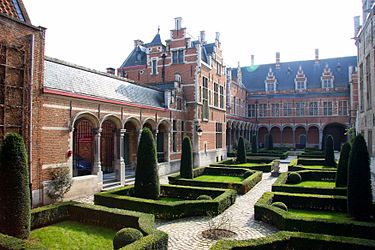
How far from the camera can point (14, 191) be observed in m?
7.95

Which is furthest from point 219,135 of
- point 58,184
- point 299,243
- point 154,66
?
point 299,243

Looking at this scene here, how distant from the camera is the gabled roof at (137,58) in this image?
2978 centimetres

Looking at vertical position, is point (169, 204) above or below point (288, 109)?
below

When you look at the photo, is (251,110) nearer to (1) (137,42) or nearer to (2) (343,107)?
(2) (343,107)

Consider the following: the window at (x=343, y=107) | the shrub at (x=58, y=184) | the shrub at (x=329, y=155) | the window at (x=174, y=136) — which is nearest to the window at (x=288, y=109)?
the window at (x=343, y=107)

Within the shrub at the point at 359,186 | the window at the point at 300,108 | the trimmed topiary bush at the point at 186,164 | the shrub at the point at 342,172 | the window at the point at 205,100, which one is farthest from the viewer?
the window at the point at 300,108

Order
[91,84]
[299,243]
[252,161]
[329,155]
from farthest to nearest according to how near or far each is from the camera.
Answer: [252,161], [329,155], [91,84], [299,243]

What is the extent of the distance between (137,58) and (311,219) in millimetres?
25078

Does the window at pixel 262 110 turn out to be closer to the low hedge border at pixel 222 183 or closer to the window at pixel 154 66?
the window at pixel 154 66

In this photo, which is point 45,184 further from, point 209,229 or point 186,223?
point 209,229

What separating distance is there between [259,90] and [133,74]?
3011cm

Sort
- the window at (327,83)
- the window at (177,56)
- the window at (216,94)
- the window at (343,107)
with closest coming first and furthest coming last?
the window at (177,56), the window at (216,94), the window at (343,107), the window at (327,83)

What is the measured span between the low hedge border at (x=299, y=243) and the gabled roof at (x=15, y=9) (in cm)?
1125

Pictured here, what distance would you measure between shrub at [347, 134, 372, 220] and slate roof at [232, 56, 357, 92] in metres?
42.0
